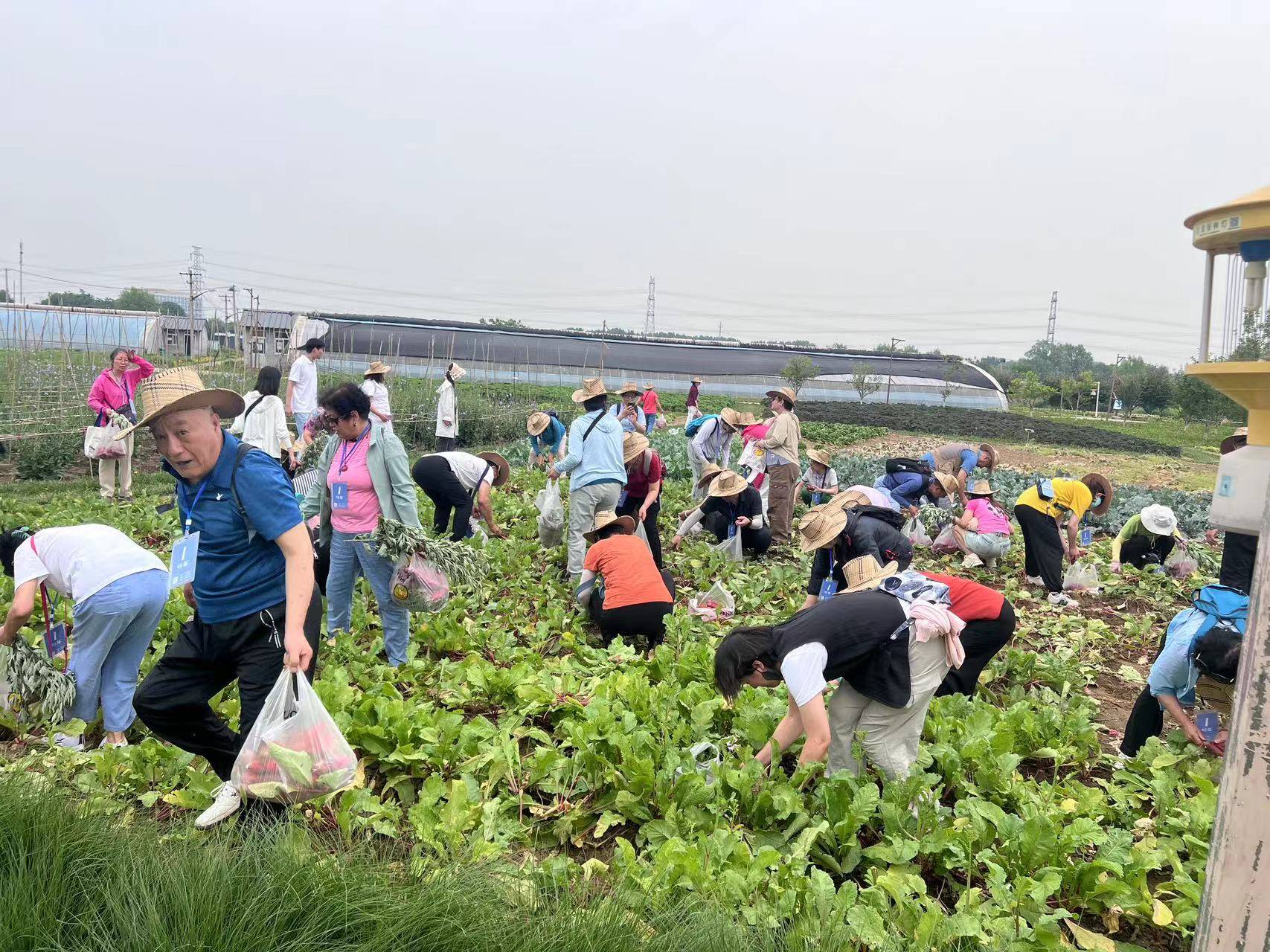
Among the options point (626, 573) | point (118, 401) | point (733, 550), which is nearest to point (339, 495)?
point (626, 573)

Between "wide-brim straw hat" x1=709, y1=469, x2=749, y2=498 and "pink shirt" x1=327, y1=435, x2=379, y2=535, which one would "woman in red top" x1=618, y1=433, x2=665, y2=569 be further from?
"pink shirt" x1=327, y1=435, x2=379, y2=535

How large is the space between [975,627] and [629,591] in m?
2.17

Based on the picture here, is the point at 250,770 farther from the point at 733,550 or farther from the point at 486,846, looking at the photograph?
the point at 733,550

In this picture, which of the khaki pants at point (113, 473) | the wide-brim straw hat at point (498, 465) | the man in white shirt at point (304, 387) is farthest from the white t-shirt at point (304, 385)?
the wide-brim straw hat at point (498, 465)

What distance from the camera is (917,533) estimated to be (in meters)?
9.98

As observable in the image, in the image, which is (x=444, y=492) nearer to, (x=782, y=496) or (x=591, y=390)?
(x=591, y=390)

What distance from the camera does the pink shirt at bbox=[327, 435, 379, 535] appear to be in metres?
5.32

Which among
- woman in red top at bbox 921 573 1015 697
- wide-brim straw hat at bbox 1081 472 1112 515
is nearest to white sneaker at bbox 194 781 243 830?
woman in red top at bbox 921 573 1015 697

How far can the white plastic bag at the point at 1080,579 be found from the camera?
868 cm

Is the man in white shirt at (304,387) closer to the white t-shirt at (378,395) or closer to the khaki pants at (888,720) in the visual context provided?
the white t-shirt at (378,395)

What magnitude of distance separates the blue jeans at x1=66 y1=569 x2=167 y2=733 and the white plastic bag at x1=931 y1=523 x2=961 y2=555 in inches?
320

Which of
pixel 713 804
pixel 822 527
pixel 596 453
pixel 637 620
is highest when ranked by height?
pixel 596 453

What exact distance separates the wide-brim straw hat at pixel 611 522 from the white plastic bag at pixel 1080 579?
4.68 metres

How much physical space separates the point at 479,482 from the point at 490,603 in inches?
49.4
